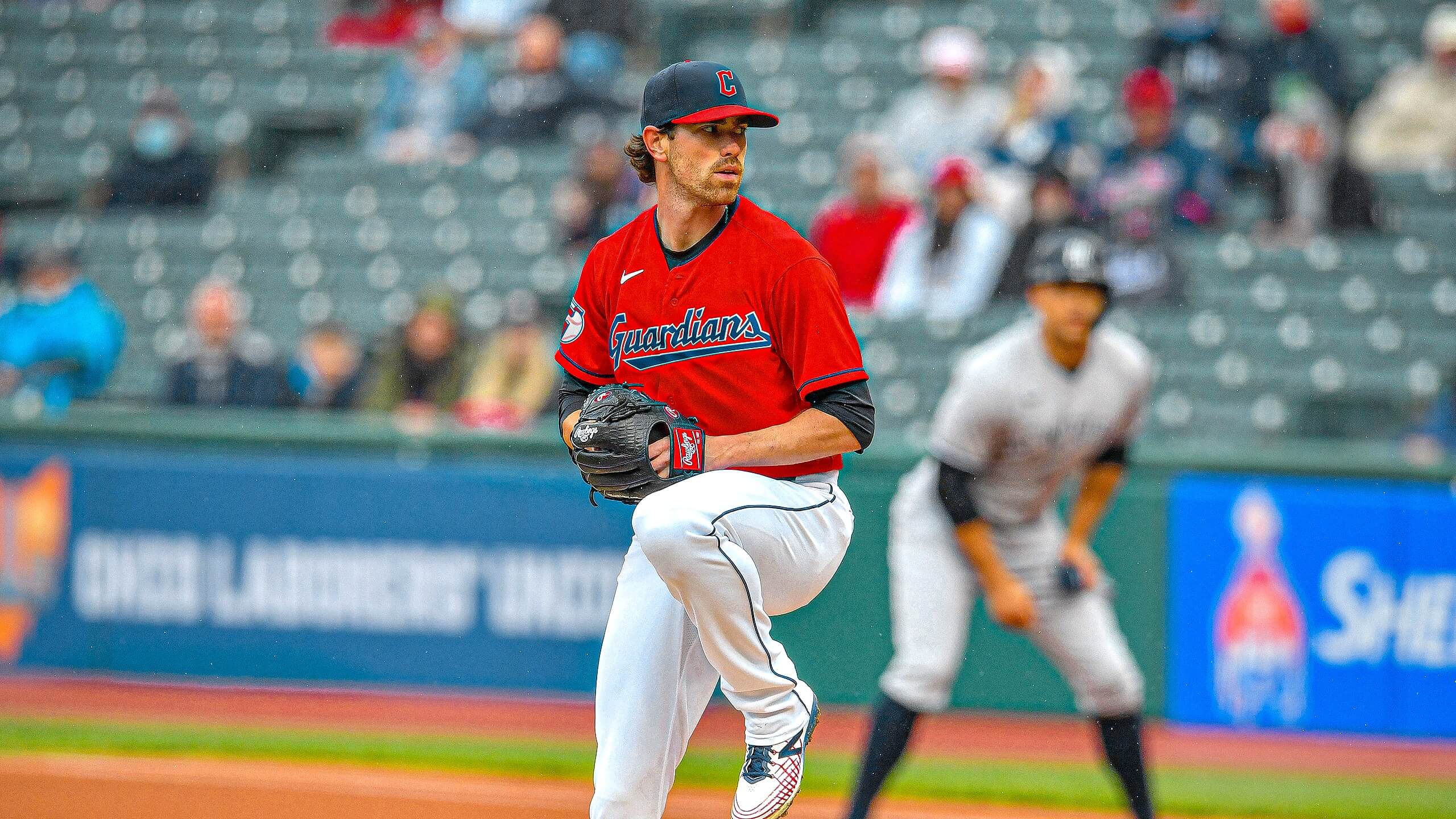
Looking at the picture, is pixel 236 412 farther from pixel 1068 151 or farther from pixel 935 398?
pixel 1068 151

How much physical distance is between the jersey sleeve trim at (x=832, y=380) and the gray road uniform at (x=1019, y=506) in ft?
6.31

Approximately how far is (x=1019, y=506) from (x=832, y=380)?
89.6 inches

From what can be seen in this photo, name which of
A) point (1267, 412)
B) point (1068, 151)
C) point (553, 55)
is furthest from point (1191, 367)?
point (553, 55)

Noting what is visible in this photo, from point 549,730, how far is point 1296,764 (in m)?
3.58

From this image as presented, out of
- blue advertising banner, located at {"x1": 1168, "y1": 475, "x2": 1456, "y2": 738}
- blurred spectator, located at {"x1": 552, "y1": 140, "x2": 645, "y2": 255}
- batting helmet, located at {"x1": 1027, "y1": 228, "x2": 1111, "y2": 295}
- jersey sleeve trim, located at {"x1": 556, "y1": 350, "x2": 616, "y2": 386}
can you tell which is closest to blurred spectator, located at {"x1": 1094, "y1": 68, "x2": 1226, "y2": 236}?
blue advertising banner, located at {"x1": 1168, "y1": 475, "x2": 1456, "y2": 738}

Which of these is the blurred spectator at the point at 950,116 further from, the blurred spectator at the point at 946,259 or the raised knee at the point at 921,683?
the raised knee at the point at 921,683

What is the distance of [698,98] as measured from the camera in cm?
409

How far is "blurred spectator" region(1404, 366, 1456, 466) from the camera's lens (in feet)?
29.3

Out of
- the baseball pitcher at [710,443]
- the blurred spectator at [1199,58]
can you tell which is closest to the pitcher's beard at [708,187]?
the baseball pitcher at [710,443]

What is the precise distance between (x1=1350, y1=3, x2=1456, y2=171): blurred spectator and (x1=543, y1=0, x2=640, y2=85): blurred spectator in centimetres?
514

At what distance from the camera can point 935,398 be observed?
388 inches

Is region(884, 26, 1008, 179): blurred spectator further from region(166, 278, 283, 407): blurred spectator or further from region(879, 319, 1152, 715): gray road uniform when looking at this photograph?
region(879, 319, 1152, 715): gray road uniform

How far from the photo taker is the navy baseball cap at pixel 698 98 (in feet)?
13.4

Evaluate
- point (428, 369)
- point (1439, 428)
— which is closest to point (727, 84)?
point (428, 369)
